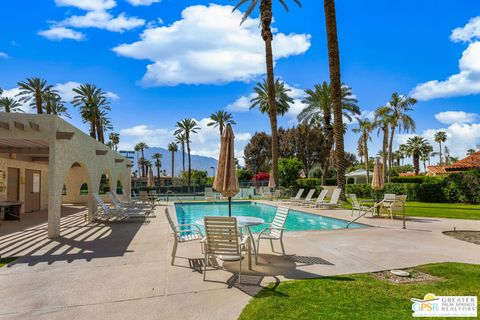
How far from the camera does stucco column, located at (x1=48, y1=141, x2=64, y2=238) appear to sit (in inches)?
311

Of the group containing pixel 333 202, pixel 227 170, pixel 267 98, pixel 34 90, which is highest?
pixel 34 90

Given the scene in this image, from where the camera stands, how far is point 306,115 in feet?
92.3

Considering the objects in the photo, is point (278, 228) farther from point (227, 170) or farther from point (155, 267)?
point (155, 267)

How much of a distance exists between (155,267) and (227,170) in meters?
2.30

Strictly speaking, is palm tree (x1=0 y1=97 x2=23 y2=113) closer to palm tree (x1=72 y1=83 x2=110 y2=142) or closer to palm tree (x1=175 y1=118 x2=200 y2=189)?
palm tree (x1=72 y1=83 x2=110 y2=142)

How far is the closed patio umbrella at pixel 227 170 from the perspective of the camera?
6.29 meters

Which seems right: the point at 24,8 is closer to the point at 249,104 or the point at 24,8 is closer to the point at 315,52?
the point at 315,52

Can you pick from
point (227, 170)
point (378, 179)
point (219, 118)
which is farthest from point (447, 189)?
point (219, 118)

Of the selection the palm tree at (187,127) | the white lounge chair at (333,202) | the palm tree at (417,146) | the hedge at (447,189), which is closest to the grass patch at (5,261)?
the white lounge chair at (333,202)

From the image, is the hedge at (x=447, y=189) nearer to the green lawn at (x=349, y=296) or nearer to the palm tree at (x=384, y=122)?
the palm tree at (x=384, y=122)

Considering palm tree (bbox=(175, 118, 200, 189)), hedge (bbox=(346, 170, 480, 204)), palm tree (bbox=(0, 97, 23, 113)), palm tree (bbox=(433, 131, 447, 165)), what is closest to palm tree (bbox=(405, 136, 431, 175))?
palm tree (bbox=(433, 131, 447, 165))

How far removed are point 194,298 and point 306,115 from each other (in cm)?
2583

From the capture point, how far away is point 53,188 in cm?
796

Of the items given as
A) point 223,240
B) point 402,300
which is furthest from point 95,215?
point 402,300
